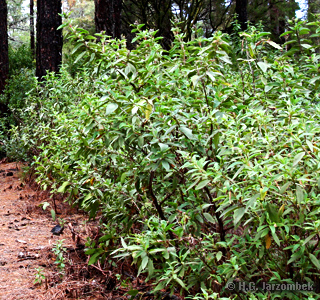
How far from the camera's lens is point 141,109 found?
2.47 meters

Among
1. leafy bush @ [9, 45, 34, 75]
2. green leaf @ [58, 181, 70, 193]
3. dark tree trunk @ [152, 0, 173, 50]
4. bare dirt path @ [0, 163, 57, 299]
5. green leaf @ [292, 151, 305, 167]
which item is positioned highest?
dark tree trunk @ [152, 0, 173, 50]

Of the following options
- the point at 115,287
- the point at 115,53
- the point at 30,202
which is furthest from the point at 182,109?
the point at 30,202

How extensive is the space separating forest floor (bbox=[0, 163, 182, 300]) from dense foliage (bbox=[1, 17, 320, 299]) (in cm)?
23

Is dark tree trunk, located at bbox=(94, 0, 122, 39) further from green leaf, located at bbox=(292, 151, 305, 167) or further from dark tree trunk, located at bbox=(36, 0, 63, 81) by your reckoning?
green leaf, located at bbox=(292, 151, 305, 167)

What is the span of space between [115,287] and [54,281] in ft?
1.79

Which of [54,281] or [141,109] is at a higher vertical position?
[141,109]

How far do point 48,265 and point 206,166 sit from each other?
6.26ft

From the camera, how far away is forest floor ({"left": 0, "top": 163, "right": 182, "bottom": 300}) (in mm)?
3064

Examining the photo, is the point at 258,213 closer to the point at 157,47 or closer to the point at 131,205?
the point at 131,205

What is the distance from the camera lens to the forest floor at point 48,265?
306 cm

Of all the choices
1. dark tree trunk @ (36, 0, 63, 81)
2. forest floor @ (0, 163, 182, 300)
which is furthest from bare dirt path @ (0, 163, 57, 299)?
dark tree trunk @ (36, 0, 63, 81)

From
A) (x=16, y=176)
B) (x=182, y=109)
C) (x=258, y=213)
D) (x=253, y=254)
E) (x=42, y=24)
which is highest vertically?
(x=42, y=24)

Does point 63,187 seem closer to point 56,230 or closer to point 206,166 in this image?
point 206,166

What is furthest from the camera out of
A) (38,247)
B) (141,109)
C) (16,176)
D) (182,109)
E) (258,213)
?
(16,176)
